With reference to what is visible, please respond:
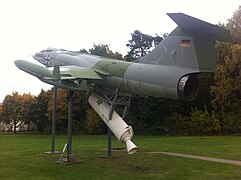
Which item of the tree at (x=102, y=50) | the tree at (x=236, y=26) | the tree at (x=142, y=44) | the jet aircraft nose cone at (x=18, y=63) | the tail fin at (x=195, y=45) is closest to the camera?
the tail fin at (x=195, y=45)

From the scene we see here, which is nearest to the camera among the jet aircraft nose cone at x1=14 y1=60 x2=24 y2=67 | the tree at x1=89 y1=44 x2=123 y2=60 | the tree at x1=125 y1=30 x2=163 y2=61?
the jet aircraft nose cone at x1=14 y1=60 x2=24 y2=67

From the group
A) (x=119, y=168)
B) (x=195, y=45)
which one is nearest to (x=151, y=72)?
(x=195, y=45)

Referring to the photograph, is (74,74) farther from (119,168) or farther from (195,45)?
(195,45)

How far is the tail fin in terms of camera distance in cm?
1117

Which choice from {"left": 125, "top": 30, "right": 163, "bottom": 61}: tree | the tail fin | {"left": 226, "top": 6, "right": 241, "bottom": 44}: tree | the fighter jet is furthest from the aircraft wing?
{"left": 125, "top": 30, "right": 163, "bottom": 61}: tree

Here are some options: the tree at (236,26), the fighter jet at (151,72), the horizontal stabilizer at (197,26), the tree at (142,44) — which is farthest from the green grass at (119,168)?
the tree at (142,44)

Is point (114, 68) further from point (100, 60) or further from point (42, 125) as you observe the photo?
point (42, 125)

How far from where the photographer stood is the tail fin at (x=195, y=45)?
440 inches

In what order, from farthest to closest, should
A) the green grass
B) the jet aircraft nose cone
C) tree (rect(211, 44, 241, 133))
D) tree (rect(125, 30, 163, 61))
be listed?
1. tree (rect(125, 30, 163, 61))
2. tree (rect(211, 44, 241, 133))
3. the jet aircraft nose cone
4. the green grass

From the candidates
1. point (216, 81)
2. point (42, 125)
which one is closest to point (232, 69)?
point (216, 81)

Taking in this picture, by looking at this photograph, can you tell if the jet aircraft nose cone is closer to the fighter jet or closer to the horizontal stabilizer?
the fighter jet

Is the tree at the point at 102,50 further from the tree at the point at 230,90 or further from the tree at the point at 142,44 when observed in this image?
the tree at the point at 230,90

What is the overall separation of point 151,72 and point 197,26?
7.36ft

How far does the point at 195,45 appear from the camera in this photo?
37.3 feet
